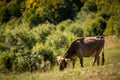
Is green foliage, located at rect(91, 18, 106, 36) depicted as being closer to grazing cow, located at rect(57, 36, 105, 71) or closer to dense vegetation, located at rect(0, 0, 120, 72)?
dense vegetation, located at rect(0, 0, 120, 72)

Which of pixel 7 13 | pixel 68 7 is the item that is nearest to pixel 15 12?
pixel 7 13

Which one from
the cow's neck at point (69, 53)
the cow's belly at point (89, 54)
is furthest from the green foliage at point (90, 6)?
the cow's neck at point (69, 53)

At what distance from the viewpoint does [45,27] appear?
214 feet

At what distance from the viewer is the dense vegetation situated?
36781mm

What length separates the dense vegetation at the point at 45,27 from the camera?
121 feet

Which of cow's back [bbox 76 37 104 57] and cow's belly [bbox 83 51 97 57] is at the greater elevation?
cow's back [bbox 76 37 104 57]

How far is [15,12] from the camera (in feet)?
380

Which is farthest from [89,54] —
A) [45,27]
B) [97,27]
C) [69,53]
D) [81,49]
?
[97,27]

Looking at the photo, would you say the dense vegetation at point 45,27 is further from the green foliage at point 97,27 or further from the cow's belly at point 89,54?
the cow's belly at point 89,54

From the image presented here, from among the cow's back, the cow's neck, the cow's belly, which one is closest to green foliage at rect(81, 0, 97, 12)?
the cow's back

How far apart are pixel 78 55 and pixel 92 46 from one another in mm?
1596

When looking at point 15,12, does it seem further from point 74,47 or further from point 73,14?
point 74,47

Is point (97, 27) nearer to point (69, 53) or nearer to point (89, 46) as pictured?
point (89, 46)

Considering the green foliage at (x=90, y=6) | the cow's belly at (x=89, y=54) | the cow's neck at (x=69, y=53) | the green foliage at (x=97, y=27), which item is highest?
the cow's neck at (x=69, y=53)
